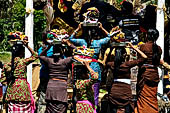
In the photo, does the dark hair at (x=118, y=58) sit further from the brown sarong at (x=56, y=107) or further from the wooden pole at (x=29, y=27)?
the wooden pole at (x=29, y=27)

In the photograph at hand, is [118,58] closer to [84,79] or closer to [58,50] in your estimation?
[84,79]

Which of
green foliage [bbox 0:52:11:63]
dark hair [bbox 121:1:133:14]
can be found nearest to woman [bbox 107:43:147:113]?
dark hair [bbox 121:1:133:14]

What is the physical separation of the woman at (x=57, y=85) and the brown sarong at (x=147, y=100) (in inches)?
56.3

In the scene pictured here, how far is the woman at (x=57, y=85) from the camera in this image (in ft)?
12.5

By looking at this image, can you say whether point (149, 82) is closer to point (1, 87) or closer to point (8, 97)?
point (8, 97)

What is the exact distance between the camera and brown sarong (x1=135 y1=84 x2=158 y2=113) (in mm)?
4500

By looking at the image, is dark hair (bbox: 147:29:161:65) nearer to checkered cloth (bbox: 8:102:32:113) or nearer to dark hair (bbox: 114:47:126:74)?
dark hair (bbox: 114:47:126:74)

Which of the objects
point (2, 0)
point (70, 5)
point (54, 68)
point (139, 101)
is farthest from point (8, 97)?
point (2, 0)

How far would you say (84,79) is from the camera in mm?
3900

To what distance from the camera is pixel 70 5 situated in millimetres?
6891

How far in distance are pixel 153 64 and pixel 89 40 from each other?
1203 millimetres

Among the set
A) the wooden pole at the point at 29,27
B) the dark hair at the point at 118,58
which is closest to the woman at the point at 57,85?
the dark hair at the point at 118,58

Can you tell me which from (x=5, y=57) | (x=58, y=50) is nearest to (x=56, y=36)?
(x=58, y=50)

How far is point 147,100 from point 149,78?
38 cm
